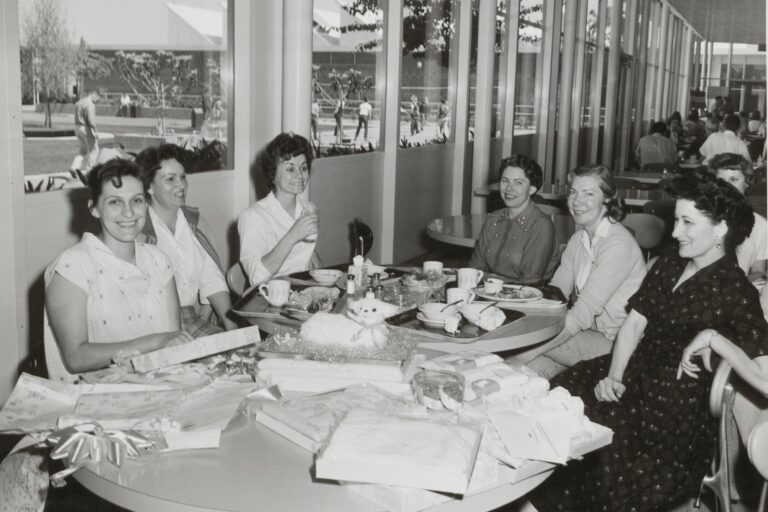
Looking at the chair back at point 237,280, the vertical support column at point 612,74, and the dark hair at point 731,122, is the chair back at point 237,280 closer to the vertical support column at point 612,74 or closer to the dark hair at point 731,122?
the dark hair at point 731,122

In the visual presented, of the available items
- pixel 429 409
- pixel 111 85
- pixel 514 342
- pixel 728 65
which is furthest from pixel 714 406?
pixel 728 65

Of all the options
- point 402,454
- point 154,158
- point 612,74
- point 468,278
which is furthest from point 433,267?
point 612,74

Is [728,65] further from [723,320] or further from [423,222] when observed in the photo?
[723,320]

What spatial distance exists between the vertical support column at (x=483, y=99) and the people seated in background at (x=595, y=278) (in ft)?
16.0

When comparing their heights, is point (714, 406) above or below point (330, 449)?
below

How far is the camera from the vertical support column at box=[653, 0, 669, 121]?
2136 centimetres

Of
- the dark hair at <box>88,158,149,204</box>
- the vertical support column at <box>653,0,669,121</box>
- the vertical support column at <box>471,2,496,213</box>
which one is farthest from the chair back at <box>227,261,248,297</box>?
the vertical support column at <box>653,0,669,121</box>

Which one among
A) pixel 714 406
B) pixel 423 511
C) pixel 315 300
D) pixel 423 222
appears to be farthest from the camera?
pixel 423 222

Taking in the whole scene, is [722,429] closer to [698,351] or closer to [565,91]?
[698,351]

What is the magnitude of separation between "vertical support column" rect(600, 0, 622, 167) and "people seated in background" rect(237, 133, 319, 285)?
468 inches

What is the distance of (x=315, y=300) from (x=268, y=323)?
0.23 metres

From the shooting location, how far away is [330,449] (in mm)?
1407

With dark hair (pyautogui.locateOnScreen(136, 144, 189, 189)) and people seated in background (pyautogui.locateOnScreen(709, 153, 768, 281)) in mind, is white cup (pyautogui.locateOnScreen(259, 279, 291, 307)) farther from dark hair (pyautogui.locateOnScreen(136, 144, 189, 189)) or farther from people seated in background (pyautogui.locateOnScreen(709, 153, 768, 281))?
people seated in background (pyautogui.locateOnScreen(709, 153, 768, 281))

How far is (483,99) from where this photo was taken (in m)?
8.54
